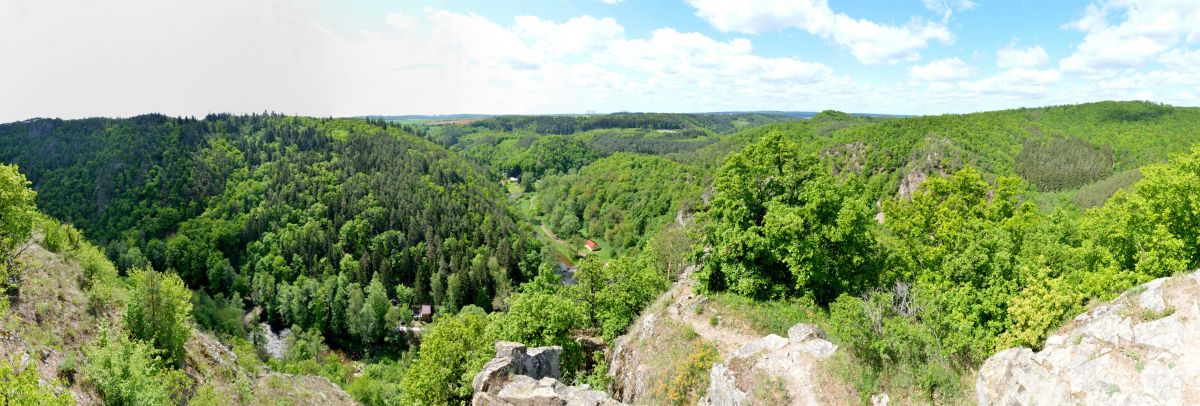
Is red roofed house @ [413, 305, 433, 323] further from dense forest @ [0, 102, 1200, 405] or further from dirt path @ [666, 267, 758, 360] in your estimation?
dirt path @ [666, 267, 758, 360]

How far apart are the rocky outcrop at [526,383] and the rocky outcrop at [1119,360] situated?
12350 millimetres

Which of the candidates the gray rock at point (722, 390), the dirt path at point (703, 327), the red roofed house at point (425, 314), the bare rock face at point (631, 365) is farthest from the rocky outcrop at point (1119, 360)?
the red roofed house at point (425, 314)

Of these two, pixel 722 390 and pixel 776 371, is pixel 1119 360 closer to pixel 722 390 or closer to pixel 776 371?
pixel 776 371

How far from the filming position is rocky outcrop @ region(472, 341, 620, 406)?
66.5ft

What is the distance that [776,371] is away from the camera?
18.5 metres

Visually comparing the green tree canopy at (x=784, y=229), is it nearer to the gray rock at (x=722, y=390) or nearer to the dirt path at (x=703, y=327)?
the dirt path at (x=703, y=327)

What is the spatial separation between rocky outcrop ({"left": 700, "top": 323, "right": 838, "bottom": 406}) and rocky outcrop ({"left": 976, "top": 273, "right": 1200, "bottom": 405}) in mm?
4543

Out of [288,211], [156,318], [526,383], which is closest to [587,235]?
[288,211]

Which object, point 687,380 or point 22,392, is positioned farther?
point 687,380

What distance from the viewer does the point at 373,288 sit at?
321ft

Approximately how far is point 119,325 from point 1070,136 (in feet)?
567

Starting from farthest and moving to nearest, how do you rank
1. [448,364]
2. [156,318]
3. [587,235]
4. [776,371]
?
[587,235] < [156,318] < [448,364] < [776,371]

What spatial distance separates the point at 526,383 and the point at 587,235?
136 m

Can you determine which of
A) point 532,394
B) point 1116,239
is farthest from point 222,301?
point 1116,239
